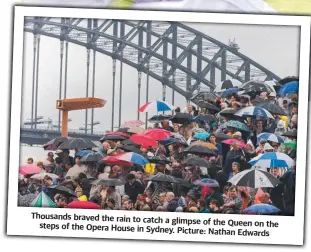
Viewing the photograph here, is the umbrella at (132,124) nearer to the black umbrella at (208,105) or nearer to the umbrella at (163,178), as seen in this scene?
the umbrella at (163,178)

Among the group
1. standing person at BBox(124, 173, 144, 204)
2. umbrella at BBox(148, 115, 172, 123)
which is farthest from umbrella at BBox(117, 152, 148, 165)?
umbrella at BBox(148, 115, 172, 123)

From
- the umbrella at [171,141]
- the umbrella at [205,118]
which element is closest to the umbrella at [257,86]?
the umbrella at [205,118]

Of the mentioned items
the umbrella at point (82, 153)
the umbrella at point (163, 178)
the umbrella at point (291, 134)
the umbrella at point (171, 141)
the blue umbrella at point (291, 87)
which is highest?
the blue umbrella at point (291, 87)

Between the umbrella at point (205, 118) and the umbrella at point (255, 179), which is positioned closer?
the umbrella at point (255, 179)

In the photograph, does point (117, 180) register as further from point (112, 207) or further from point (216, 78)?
point (216, 78)

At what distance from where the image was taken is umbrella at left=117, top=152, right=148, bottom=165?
1161 cm

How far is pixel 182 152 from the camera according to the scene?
11.7m

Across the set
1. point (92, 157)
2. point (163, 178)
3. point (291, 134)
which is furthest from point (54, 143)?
point (291, 134)

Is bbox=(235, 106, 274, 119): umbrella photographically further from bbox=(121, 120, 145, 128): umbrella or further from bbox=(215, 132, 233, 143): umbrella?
bbox=(121, 120, 145, 128): umbrella

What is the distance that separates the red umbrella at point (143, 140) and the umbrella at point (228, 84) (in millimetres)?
1055

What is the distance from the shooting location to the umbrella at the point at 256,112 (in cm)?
1168

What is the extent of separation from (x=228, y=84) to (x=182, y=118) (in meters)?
0.73

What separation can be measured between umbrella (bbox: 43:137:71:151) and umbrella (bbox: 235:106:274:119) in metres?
2.28

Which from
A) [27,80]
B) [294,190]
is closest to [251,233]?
[294,190]
